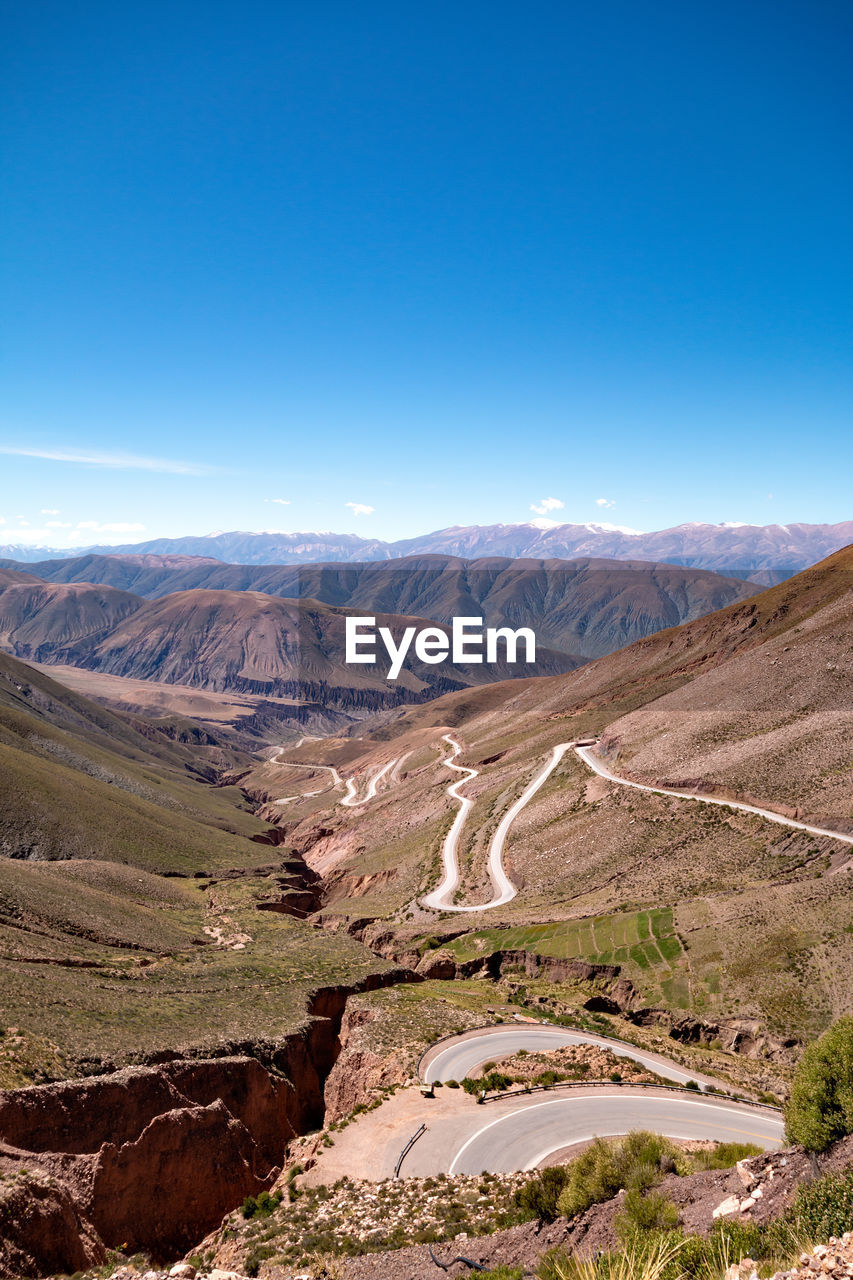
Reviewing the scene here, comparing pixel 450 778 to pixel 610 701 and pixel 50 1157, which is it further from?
pixel 50 1157

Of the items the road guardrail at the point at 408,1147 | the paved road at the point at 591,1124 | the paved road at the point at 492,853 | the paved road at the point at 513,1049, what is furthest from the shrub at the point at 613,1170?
the paved road at the point at 492,853

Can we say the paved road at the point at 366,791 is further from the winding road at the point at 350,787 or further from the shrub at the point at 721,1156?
the shrub at the point at 721,1156

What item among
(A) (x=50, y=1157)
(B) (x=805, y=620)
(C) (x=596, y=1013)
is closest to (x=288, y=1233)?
(A) (x=50, y=1157)

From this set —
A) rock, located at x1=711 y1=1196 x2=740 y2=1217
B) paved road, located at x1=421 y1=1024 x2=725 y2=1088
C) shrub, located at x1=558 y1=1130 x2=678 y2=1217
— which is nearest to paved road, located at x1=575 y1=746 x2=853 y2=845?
paved road, located at x1=421 y1=1024 x2=725 y2=1088

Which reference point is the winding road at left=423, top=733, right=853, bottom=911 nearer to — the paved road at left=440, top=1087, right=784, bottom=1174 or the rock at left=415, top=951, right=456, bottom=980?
the rock at left=415, top=951, right=456, bottom=980

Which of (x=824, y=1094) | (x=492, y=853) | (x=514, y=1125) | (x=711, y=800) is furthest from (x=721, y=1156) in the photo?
(x=492, y=853)

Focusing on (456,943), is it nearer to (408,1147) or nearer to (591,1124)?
(591,1124)
